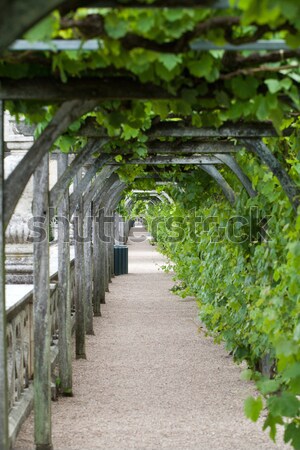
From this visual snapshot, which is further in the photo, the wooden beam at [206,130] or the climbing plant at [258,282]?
the wooden beam at [206,130]

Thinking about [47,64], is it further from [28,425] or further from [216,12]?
[28,425]

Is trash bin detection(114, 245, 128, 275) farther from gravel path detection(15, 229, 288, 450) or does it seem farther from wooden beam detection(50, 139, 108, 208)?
wooden beam detection(50, 139, 108, 208)

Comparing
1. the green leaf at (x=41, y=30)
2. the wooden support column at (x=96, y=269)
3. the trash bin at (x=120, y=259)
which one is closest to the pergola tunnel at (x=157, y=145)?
the green leaf at (x=41, y=30)

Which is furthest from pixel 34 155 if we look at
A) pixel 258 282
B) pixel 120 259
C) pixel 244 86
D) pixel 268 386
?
pixel 120 259

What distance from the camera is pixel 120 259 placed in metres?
24.0

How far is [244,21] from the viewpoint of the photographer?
8.30 feet

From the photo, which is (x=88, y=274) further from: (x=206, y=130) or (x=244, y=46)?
(x=244, y=46)

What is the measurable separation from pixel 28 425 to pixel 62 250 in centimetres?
Result: 209

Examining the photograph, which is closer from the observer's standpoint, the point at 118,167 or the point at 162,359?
the point at 162,359

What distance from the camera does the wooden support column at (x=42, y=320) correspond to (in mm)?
5773

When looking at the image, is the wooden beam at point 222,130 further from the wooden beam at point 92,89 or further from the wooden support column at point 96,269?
the wooden support column at point 96,269

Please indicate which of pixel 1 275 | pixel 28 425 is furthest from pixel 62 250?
pixel 1 275

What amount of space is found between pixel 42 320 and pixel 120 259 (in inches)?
714

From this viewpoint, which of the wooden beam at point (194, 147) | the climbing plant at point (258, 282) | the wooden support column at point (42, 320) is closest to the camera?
the climbing plant at point (258, 282)
